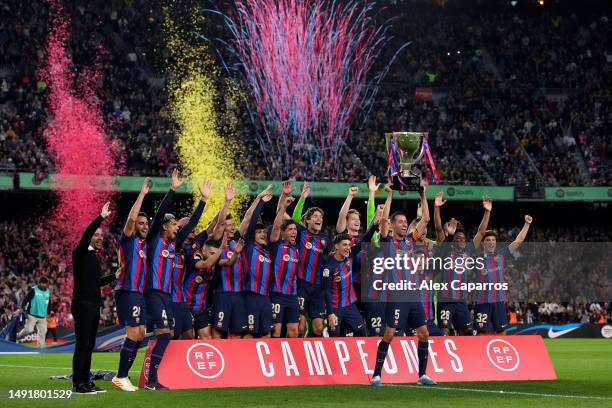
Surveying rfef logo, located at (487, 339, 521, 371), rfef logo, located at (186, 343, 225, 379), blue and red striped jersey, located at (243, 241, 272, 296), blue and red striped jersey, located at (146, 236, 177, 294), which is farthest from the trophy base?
rfef logo, located at (186, 343, 225, 379)

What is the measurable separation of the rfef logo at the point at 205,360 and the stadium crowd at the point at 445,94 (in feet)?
77.1

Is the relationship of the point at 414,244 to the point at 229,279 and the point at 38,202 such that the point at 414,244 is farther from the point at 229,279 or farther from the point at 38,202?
the point at 38,202

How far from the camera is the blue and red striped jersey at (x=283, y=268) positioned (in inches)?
550

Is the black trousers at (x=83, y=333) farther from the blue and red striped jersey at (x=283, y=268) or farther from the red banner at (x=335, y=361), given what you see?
the blue and red striped jersey at (x=283, y=268)

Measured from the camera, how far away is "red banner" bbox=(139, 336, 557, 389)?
42.8 feet

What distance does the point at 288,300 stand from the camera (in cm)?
1405

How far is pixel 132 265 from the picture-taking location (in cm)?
1241

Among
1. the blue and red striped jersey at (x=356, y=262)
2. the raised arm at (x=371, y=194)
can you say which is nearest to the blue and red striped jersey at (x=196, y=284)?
the blue and red striped jersey at (x=356, y=262)

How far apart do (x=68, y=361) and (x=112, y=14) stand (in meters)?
26.9

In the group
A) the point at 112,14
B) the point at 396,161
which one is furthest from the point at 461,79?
the point at 396,161

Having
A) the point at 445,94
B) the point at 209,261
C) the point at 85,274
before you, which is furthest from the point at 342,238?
the point at 445,94

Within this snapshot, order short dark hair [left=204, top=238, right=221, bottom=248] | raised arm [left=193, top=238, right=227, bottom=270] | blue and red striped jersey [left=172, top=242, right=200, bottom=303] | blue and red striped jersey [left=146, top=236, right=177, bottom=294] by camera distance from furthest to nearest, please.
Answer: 1. short dark hair [left=204, top=238, right=221, bottom=248]
2. raised arm [left=193, top=238, right=227, bottom=270]
3. blue and red striped jersey [left=172, top=242, right=200, bottom=303]
4. blue and red striped jersey [left=146, top=236, right=177, bottom=294]

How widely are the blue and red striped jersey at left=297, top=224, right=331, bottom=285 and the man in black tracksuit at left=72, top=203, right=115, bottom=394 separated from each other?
338 cm

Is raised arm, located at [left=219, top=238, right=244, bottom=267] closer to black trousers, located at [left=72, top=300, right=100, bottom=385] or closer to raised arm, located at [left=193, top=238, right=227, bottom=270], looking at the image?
raised arm, located at [left=193, top=238, right=227, bottom=270]
